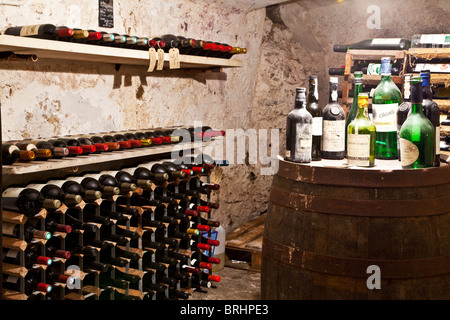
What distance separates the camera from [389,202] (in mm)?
2031

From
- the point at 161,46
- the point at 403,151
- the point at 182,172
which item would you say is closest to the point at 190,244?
the point at 182,172

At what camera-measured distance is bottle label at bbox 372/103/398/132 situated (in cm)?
240

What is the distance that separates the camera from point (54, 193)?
108 inches

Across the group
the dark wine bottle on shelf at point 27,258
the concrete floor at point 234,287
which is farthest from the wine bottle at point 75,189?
the concrete floor at point 234,287

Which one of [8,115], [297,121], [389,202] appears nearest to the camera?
[389,202]

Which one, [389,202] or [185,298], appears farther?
[185,298]

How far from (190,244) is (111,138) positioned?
1.13 meters

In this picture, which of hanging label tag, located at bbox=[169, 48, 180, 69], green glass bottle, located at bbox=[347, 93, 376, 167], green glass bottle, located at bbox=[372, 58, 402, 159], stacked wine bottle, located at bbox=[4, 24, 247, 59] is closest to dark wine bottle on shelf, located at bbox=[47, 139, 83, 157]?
stacked wine bottle, located at bbox=[4, 24, 247, 59]

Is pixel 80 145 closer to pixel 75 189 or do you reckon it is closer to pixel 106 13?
pixel 75 189

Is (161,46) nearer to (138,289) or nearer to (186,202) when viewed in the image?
(186,202)

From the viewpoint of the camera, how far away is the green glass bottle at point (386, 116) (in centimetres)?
240

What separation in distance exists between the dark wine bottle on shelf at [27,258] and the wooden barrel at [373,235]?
1309mm

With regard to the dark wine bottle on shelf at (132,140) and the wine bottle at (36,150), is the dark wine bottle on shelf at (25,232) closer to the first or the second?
the wine bottle at (36,150)
